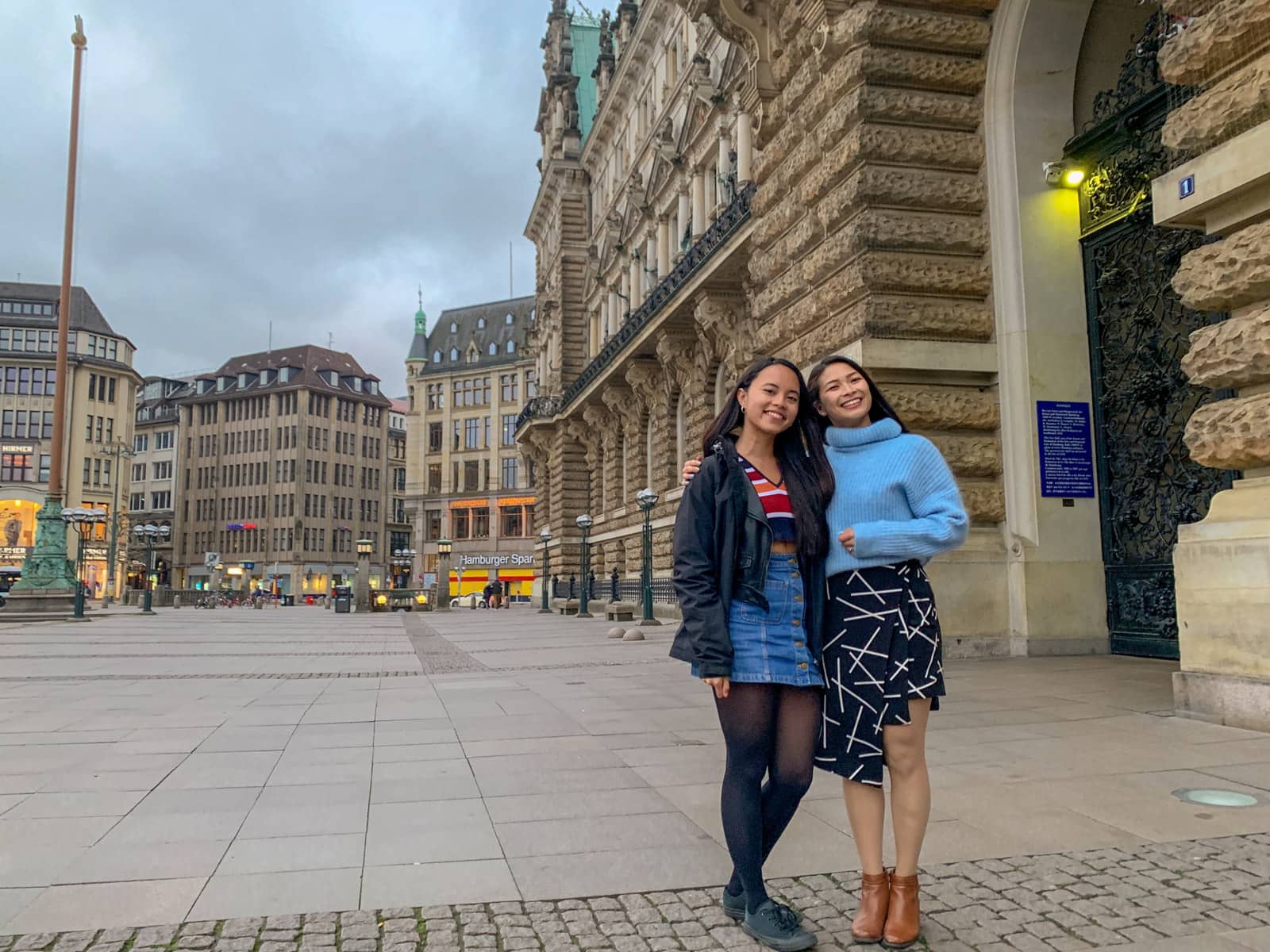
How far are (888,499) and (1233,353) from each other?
4401 mm

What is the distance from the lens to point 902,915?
9.50 ft

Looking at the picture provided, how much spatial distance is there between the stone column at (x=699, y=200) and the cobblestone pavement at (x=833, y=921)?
994 inches

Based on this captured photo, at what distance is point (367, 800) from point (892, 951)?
2.86 metres

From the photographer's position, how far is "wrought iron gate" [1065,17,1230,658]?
9406mm

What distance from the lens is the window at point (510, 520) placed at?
73500mm

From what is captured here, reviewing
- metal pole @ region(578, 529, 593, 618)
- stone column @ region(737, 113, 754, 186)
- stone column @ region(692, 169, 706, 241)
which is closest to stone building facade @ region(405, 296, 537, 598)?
metal pole @ region(578, 529, 593, 618)

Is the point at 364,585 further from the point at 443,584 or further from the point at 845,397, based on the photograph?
the point at 845,397

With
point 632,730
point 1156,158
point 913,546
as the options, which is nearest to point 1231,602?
point 632,730

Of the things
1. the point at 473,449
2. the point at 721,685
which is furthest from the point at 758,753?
the point at 473,449

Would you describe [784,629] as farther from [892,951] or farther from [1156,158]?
[1156,158]

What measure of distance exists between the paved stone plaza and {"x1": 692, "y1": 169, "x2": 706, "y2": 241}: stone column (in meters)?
20.9

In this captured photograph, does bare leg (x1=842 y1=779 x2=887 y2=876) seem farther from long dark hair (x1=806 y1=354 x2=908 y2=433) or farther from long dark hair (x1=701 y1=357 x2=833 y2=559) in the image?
long dark hair (x1=806 y1=354 x2=908 y2=433)

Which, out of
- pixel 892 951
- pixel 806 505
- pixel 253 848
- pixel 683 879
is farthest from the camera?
pixel 253 848

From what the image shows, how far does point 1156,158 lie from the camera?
955 centimetres
